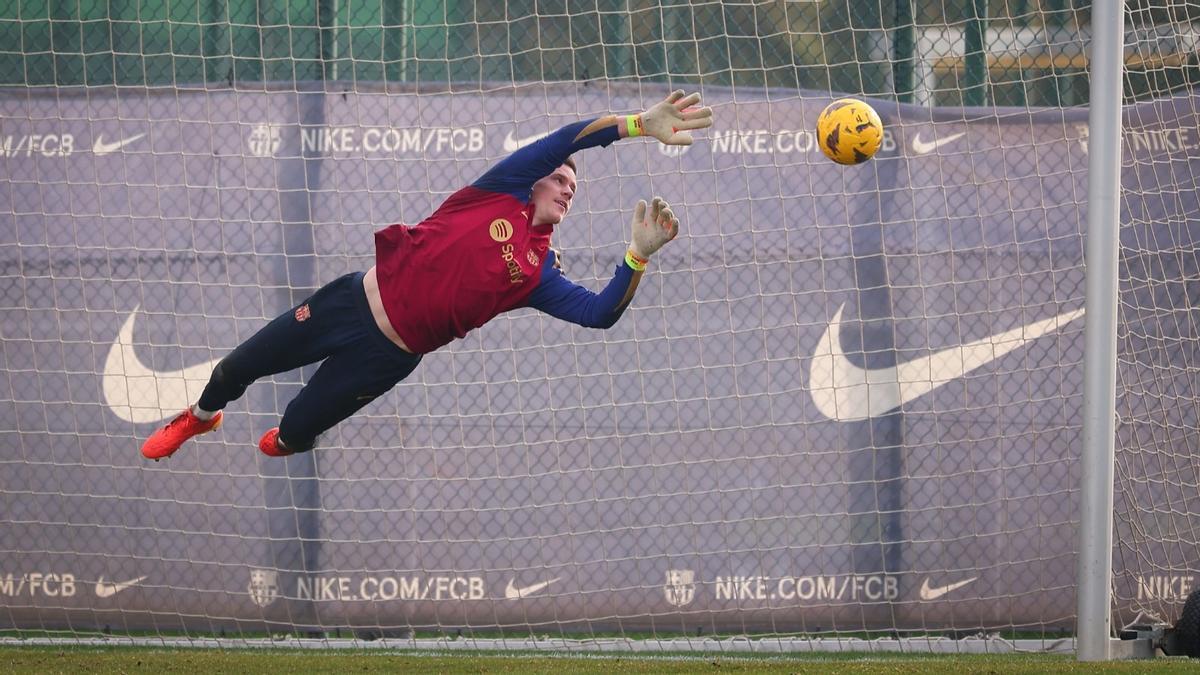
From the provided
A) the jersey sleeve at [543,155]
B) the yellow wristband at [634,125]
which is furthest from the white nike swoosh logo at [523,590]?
the yellow wristband at [634,125]

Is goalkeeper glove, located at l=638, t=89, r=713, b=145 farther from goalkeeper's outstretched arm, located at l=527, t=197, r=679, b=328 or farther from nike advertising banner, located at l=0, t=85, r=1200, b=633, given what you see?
nike advertising banner, located at l=0, t=85, r=1200, b=633

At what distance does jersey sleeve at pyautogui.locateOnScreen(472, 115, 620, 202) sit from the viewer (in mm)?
4719

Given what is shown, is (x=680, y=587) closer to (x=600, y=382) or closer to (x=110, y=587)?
(x=600, y=382)

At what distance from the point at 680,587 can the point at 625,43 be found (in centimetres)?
310

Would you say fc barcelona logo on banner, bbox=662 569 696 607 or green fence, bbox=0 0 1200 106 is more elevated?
green fence, bbox=0 0 1200 106

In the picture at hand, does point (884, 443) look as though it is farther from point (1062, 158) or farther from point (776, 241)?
point (1062, 158)

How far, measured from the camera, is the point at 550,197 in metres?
5.03

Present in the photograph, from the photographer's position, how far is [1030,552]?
715 cm

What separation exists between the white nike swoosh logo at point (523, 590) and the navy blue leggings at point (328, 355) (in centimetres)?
232

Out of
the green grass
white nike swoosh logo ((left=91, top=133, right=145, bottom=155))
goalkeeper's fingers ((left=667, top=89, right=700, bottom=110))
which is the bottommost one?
the green grass

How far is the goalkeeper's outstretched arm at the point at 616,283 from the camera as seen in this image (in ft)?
15.6

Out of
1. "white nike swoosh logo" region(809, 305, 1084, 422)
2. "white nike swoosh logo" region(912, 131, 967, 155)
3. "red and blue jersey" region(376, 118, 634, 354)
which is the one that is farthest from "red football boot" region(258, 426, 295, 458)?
"white nike swoosh logo" region(912, 131, 967, 155)

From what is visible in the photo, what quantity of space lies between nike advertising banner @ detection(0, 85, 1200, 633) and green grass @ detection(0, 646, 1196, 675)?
1.60 ft

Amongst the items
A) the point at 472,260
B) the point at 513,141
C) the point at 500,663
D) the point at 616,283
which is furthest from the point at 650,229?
the point at 513,141
